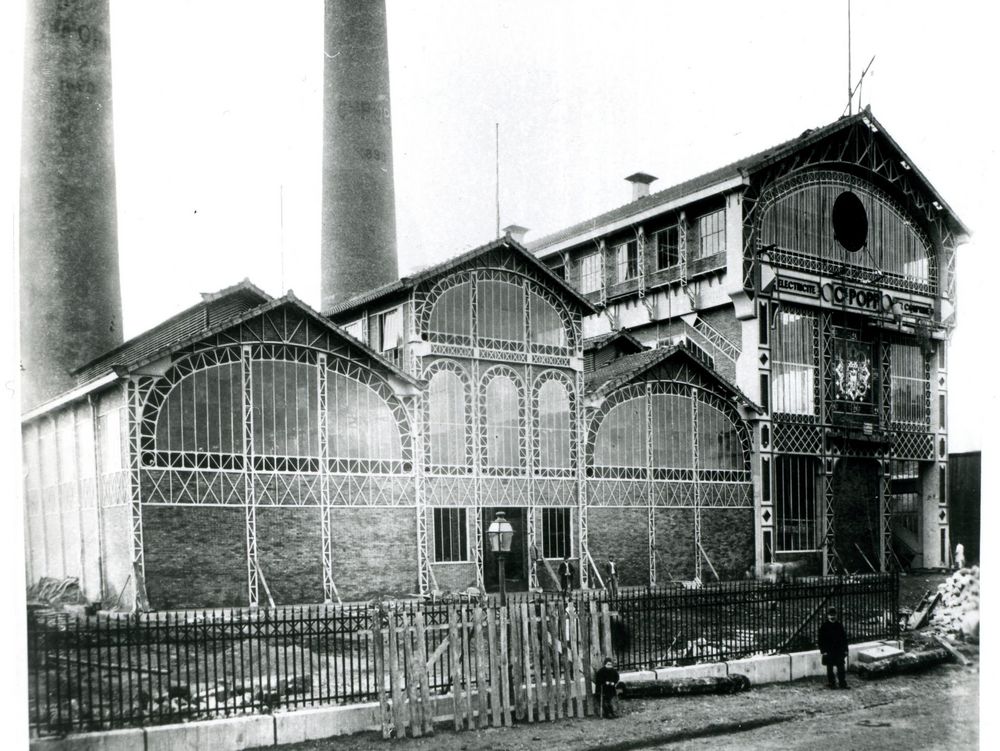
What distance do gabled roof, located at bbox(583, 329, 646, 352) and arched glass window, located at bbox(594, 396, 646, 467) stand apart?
2138 millimetres

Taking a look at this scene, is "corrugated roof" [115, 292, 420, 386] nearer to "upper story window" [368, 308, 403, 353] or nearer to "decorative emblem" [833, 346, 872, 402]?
"upper story window" [368, 308, 403, 353]

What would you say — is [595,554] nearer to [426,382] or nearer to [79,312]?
[426,382]

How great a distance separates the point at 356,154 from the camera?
16.9m

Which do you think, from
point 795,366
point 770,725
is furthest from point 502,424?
point 770,725

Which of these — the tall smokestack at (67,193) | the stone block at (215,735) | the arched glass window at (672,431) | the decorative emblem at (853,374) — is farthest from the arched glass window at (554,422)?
the stone block at (215,735)

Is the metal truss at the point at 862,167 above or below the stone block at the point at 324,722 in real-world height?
above

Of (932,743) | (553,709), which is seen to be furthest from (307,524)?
(932,743)

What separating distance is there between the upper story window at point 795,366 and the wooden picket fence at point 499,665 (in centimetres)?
830

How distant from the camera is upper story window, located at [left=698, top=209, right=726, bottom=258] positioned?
2127 cm

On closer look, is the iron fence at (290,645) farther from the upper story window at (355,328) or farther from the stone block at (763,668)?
the upper story window at (355,328)

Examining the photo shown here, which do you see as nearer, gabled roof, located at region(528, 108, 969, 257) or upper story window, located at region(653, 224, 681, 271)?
gabled roof, located at region(528, 108, 969, 257)

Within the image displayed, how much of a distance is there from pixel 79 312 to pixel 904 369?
14421mm

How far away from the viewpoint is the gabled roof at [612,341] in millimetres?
21719

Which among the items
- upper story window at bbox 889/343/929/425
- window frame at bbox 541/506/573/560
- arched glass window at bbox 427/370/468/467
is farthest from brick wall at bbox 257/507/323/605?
upper story window at bbox 889/343/929/425
